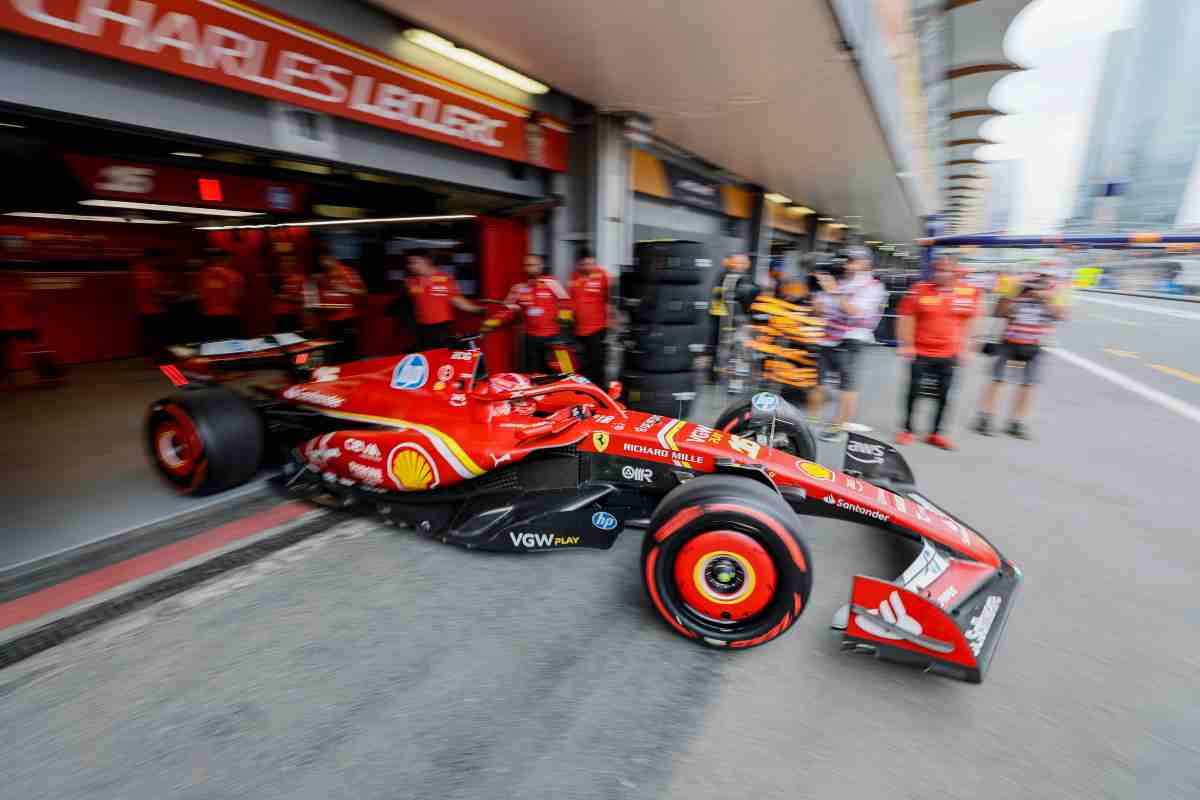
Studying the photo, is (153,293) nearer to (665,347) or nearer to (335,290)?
(335,290)

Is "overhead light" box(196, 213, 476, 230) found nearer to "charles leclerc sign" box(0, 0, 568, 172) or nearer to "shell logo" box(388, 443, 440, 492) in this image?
"charles leclerc sign" box(0, 0, 568, 172)

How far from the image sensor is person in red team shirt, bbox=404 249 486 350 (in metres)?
5.06

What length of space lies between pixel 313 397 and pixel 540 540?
185 centimetres

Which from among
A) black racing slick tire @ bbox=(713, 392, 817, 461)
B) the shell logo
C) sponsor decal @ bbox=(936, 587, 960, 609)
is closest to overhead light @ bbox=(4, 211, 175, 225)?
the shell logo

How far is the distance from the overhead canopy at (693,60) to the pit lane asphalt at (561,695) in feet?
11.8

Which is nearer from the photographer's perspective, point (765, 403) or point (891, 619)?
point (891, 619)

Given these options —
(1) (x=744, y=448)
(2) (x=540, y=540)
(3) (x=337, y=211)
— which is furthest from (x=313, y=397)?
(3) (x=337, y=211)

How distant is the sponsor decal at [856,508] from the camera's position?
85.8 inches

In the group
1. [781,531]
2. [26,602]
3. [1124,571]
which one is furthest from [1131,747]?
[26,602]

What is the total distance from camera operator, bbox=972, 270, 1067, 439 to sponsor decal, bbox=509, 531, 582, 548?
4665 millimetres

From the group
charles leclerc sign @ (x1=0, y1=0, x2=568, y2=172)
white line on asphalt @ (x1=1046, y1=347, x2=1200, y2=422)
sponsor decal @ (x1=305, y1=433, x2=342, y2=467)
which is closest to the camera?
charles leclerc sign @ (x1=0, y1=0, x2=568, y2=172)

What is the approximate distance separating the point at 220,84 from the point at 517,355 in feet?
13.3

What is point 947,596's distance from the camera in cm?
191

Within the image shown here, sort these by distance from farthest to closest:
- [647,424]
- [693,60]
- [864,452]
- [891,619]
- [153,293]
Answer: [153,293] < [693,60] < [864,452] < [647,424] < [891,619]
